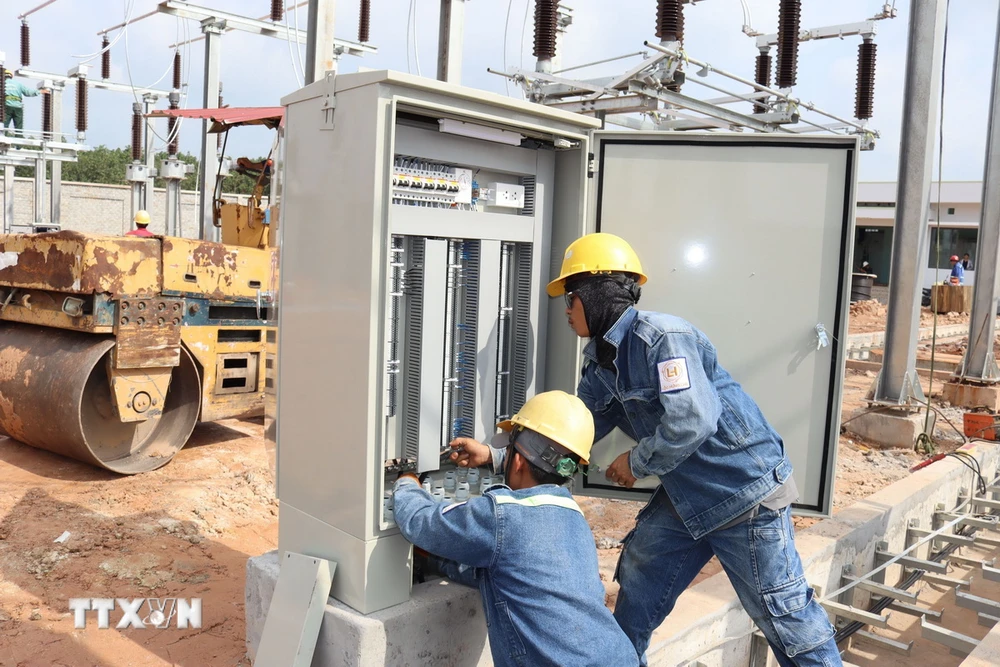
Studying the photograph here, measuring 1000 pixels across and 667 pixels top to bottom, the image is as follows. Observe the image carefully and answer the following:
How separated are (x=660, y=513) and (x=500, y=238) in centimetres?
127

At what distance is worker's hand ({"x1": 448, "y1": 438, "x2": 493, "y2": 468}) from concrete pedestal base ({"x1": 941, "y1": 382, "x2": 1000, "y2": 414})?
9.46m

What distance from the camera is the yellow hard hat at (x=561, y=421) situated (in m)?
2.65

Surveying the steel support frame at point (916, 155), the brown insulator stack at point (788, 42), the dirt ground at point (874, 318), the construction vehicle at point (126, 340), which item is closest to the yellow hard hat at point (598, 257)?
the construction vehicle at point (126, 340)

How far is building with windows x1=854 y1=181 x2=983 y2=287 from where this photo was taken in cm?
3347

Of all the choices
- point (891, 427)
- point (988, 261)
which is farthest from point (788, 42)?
point (891, 427)

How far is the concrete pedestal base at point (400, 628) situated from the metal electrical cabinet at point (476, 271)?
8cm

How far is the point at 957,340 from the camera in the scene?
19781mm

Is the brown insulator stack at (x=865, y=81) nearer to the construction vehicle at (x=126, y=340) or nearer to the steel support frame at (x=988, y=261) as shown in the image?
the steel support frame at (x=988, y=261)

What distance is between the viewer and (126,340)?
18.9ft

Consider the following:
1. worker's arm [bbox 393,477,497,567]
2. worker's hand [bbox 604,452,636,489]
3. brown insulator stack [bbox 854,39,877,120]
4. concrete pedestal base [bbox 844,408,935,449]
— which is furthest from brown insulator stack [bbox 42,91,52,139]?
worker's hand [bbox 604,452,636,489]

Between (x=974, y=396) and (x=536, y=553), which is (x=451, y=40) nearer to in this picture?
(x=536, y=553)

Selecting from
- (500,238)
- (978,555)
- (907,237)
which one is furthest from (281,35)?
(978,555)

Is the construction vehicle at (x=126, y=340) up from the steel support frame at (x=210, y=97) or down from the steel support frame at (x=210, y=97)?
down

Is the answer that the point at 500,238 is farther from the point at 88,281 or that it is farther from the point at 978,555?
the point at 978,555
